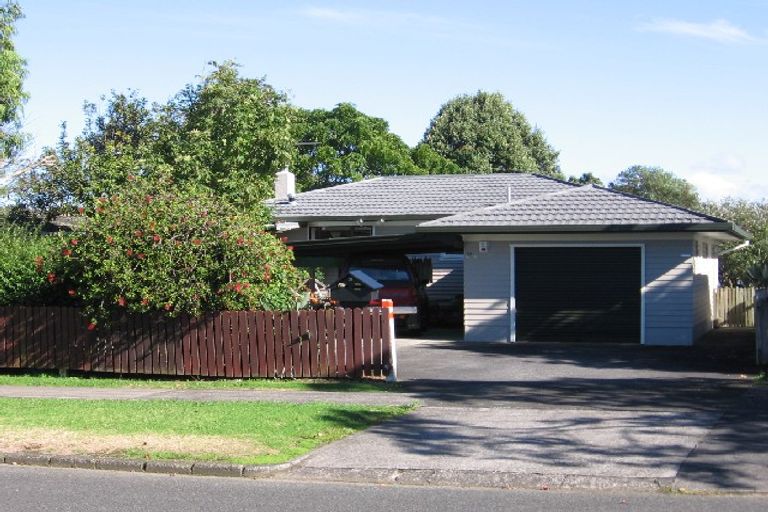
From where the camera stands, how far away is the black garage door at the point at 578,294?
20031 mm

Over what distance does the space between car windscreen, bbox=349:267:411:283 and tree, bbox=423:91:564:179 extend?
32.6 meters

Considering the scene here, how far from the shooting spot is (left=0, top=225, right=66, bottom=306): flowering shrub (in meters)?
17.3

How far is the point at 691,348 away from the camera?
19.1 metres

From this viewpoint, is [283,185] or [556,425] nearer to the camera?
[556,425]

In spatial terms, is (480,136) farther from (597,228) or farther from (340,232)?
(597,228)

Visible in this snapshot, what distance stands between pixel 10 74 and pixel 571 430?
2124cm

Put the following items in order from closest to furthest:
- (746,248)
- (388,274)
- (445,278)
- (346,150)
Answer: (388,274)
(445,278)
(746,248)
(346,150)

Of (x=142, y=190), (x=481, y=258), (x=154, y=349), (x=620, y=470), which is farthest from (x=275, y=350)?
(x=620, y=470)

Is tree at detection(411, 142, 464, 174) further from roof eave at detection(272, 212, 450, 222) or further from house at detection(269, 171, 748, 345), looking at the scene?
house at detection(269, 171, 748, 345)

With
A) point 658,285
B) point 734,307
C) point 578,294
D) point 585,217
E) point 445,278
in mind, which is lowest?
→ point 734,307

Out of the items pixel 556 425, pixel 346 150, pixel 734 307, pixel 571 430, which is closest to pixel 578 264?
pixel 734 307

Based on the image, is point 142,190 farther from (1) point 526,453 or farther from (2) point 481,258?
(1) point 526,453

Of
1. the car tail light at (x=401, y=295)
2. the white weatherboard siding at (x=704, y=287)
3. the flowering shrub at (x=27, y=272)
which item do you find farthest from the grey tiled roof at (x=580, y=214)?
the flowering shrub at (x=27, y=272)

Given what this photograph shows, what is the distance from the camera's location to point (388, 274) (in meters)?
22.4
